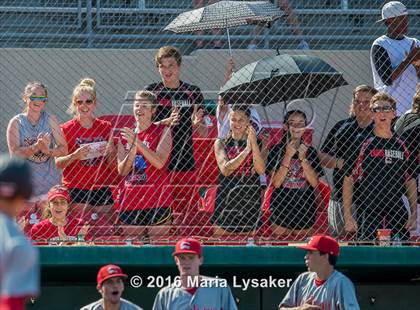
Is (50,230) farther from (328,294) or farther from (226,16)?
(226,16)

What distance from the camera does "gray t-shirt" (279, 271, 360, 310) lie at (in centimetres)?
797

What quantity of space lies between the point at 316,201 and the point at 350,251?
1.54 feet

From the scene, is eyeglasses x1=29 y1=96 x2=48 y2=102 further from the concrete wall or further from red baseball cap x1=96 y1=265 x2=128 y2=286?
red baseball cap x1=96 y1=265 x2=128 y2=286

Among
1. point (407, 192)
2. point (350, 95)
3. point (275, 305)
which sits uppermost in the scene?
point (350, 95)

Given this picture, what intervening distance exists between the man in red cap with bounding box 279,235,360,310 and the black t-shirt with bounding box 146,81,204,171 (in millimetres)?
1385

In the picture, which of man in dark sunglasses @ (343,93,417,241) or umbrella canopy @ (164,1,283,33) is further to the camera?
umbrella canopy @ (164,1,283,33)

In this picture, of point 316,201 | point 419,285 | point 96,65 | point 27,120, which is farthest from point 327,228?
point 96,65

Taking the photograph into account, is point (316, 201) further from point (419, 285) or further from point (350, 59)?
point (350, 59)

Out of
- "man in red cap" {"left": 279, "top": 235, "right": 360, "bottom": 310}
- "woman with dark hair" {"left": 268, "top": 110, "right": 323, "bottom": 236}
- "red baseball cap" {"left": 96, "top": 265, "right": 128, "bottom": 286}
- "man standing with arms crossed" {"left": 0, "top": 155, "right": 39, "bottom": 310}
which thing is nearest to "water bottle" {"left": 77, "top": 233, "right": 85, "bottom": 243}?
"red baseball cap" {"left": 96, "top": 265, "right": 128, "bottom": 286}

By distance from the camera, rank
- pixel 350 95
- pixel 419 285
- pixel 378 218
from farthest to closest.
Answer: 1. pixel 350 95
2. pixel 419 285
3. pixel 378 218

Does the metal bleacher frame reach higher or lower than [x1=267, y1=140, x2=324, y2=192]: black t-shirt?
higher

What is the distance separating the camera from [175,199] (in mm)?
9031

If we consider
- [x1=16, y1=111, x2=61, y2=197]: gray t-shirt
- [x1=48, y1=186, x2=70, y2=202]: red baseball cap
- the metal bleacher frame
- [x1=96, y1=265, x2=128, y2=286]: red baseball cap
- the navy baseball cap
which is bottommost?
the navy baseball cap

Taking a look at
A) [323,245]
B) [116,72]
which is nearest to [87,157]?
[323,245]
